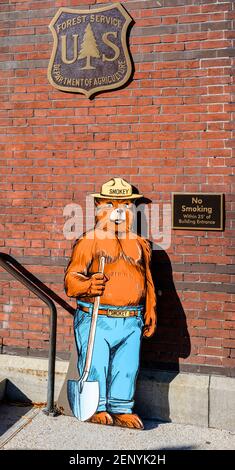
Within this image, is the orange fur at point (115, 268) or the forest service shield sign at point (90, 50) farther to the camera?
the forest service shield sign at point (90, 50)

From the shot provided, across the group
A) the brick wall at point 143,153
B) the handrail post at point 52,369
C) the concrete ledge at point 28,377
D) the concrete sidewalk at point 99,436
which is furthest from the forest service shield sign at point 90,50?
the concrete sidewalk at point 99,436

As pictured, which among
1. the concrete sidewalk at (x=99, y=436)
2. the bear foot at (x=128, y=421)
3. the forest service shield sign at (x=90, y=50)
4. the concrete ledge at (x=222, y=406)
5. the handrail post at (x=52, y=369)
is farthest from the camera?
the forest service shield sign at (x=90, y=50)

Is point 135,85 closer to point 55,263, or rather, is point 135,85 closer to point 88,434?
point 55,263

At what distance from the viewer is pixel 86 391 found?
137 inches

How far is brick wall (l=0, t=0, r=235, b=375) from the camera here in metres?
3.68

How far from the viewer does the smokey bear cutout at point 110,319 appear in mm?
3467

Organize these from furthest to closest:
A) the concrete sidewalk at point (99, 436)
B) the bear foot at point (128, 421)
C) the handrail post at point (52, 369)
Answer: the handrail post at point (52, 369) → the bear foot at point (128, 421) → the concrete sidewalk at point (99, 436)

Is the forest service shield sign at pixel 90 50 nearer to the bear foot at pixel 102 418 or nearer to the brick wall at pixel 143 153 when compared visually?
the brick wall at pixel 143 153

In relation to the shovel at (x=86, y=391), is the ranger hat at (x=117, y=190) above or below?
above

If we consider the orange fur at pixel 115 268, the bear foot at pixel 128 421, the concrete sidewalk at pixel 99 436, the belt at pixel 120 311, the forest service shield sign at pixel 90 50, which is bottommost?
the concrete sidewalk at pixel 99 436

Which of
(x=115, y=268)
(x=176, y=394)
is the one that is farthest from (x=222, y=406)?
(x=115, y=268)

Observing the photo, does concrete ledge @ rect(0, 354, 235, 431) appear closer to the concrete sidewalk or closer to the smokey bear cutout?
the concrete sidewalk

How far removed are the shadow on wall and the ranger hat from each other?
10.6 inches

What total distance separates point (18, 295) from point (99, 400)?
1.29 metres
